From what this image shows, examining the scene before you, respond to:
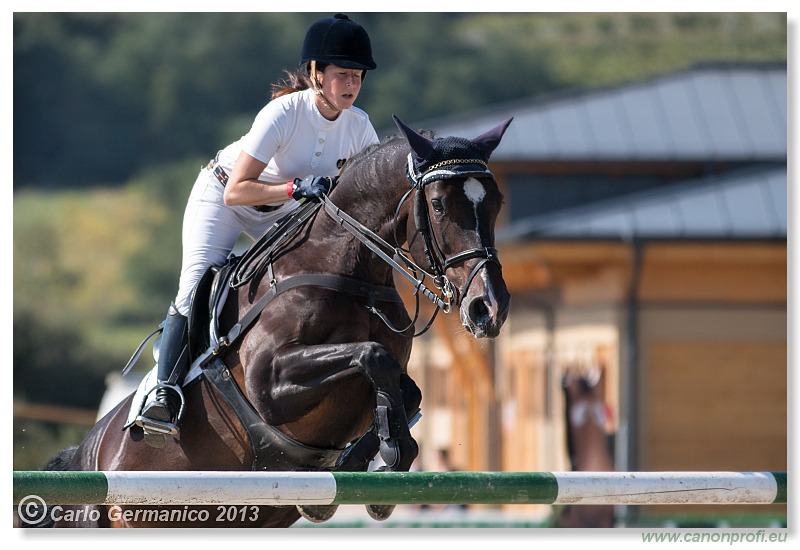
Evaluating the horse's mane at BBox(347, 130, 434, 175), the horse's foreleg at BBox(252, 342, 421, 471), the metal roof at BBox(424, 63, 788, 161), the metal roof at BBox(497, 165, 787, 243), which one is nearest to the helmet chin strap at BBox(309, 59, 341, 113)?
the horse's mane at BBox(347, 130, 434, 175)

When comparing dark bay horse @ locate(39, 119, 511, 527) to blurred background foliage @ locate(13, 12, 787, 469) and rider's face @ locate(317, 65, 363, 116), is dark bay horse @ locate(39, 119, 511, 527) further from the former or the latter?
blurred background foliage @ locate(13, 12, 787, 469)

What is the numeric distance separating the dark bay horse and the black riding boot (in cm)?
10

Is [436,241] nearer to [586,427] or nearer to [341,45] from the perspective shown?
[341,45]

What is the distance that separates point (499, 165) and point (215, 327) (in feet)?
38.1

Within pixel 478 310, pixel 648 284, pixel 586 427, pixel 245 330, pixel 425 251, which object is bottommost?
pixel 586 427

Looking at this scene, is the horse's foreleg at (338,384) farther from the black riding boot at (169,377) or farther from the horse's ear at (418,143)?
the horse's ear at (418,143)

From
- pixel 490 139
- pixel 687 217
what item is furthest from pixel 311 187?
pixel 687 217

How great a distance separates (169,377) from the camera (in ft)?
17.9

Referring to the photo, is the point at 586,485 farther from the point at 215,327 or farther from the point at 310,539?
the point at 310,539

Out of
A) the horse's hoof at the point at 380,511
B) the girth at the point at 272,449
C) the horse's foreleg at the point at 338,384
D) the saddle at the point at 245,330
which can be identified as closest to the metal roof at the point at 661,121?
the saddle at the point at 245,330

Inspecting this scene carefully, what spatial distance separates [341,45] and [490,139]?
697mm

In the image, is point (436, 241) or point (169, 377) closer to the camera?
point (436, 241)

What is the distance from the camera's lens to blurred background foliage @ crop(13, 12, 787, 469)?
52625mm

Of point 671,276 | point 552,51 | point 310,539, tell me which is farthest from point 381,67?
point 310,539
